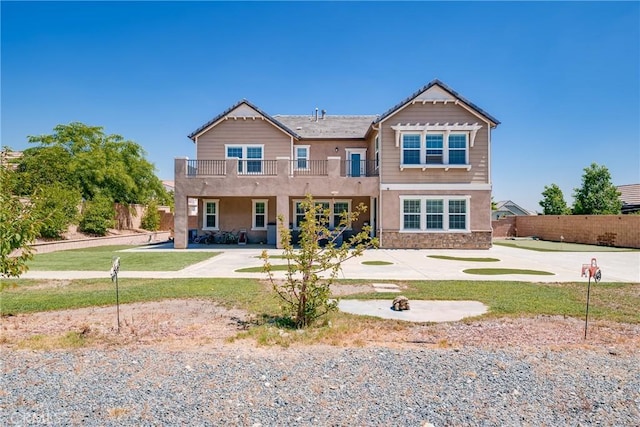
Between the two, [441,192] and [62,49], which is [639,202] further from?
[62,49]

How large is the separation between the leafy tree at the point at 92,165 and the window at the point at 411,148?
21184 mm

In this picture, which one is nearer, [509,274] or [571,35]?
[509,274]

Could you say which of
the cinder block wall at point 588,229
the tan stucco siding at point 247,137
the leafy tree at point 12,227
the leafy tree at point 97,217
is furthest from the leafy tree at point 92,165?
the cinder block wall at point 588,229

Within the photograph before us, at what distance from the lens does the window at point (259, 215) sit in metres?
21.9

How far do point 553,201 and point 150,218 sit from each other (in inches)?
1500

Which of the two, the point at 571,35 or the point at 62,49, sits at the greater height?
the point at 571,35

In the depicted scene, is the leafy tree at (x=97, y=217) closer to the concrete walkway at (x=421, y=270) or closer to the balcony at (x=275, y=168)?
the balcony at (x=275, y=168)

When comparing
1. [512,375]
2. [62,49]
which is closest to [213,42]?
[62,49]

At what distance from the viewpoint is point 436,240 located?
18797 mm

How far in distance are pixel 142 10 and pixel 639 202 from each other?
3952 centimetres

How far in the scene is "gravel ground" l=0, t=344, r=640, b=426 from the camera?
2986 mm

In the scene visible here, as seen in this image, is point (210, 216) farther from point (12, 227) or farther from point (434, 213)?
point (12, 227)

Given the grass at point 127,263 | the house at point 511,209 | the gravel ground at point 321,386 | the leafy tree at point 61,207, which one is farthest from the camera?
the house at point 511,209

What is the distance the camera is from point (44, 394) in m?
3.33
